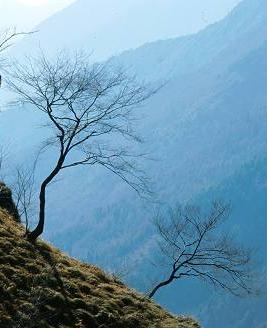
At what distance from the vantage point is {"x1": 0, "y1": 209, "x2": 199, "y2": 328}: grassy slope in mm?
17328

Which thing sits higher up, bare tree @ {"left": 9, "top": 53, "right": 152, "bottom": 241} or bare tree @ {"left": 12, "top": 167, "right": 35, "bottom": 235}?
bare tree @ {"left": 9, "top": 53, "right": 152, "bottom": 241}

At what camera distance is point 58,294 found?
19078 mm

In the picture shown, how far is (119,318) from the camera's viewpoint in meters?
20.3

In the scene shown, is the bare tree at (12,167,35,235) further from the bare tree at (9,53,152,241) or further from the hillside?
the hillside

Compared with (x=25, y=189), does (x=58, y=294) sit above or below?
below

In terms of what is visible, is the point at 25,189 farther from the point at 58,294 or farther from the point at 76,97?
the point at 58,294

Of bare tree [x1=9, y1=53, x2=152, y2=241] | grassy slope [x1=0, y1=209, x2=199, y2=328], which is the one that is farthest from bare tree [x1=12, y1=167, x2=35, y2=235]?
grassy slope [x1=0, y1=209, x2=199, y2=328]

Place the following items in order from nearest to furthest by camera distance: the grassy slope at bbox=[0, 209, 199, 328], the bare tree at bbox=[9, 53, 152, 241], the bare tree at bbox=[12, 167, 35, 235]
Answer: the grassy slope at bbox=[0, 209, 199, 328] < the bare tree at bbox=[12, 167, 35, 235] < the bare tree at bbox=[9, 53, 152, 241]

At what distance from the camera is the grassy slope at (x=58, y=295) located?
17328mm

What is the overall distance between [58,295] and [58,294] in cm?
4

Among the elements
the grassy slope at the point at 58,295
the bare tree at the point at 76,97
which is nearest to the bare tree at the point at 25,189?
the bare tree at the point at 76,97

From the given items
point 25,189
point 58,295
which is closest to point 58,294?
point 58,295

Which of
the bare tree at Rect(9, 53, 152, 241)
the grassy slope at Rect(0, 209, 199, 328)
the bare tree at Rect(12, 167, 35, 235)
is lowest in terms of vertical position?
the grassy slope at Rect(0, 209, 199, 328)

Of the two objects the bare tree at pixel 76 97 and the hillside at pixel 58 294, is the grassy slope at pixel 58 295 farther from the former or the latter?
the bare tree at pixel 76 97
